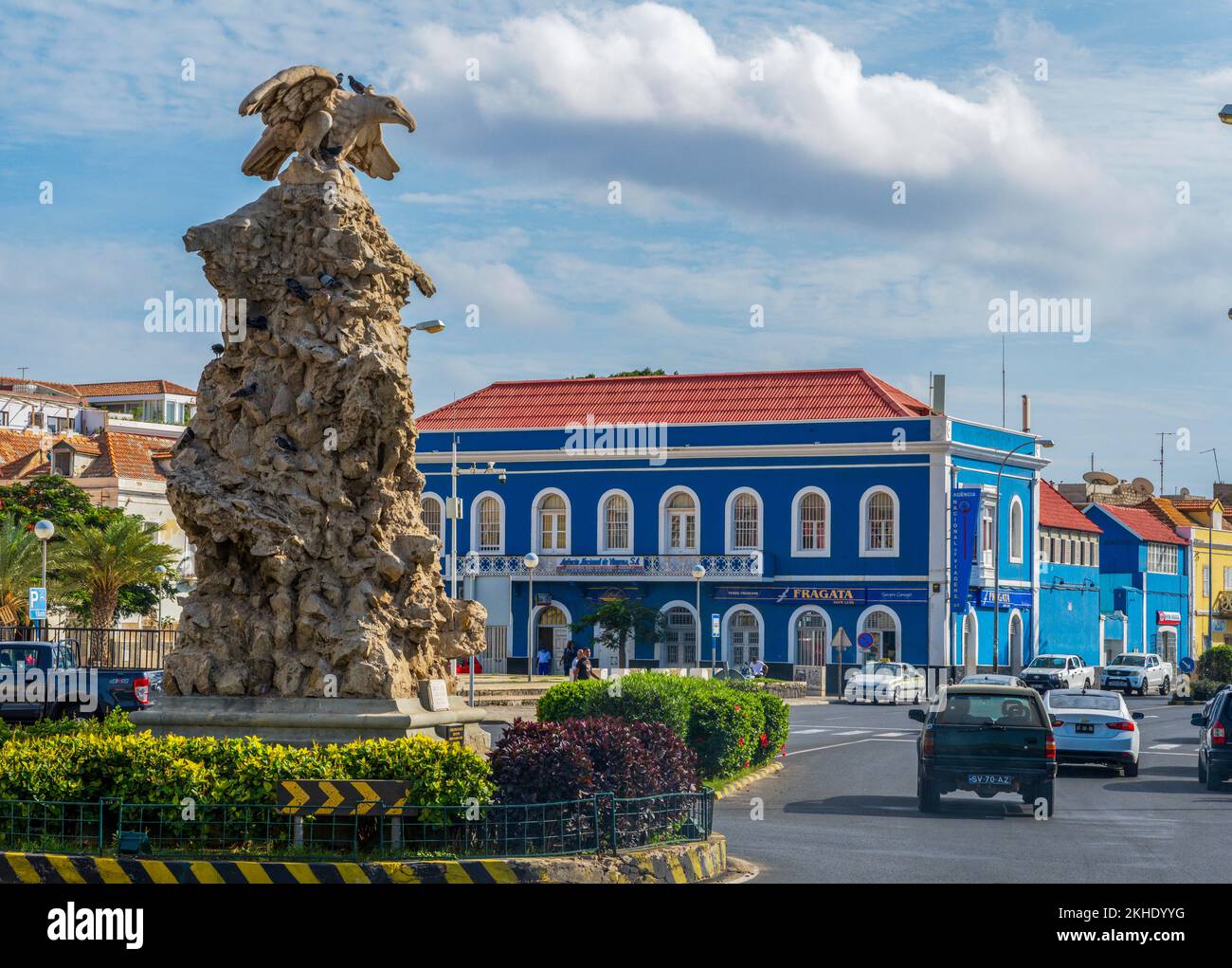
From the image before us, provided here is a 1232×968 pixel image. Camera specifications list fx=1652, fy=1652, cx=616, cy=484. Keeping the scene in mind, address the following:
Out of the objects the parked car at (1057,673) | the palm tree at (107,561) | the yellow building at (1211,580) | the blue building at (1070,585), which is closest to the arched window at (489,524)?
the parked car at (1057,673)

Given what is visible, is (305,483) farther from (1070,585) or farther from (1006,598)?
(1070,585)

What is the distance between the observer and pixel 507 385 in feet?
217

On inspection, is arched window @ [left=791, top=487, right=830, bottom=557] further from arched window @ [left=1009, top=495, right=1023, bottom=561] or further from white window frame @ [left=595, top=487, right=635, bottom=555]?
arched window @ [left=1009, top=495, right=1023, bottom=561]

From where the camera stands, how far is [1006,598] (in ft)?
200

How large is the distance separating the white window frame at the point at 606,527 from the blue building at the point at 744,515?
0.07 meters

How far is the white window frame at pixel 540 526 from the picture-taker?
61688mm

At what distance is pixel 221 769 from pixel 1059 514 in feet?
206

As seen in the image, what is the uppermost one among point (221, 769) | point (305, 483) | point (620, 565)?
point (305, 483)

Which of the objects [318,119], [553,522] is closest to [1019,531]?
[553,522]

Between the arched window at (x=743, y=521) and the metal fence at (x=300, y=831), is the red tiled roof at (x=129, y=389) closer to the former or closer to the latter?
the arched window at (x=743, y=521)

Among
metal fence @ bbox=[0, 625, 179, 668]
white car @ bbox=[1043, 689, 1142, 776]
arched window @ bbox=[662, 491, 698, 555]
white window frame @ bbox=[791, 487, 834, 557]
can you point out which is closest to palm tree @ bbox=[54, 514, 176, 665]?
metal fence @ bbox=[0, 625, 179, 668]

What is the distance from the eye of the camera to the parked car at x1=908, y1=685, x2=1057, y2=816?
61.3 feet
